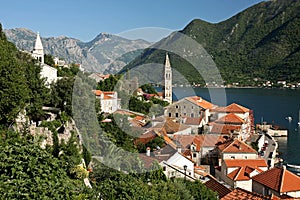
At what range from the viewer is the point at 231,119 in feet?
102

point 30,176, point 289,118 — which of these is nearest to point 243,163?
point 30,176

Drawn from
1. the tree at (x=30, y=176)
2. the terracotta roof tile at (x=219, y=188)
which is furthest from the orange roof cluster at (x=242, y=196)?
the tree at (x=30, y=176)

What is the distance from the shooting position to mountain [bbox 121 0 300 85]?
136625mm

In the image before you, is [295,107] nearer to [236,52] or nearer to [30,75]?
[30,75]

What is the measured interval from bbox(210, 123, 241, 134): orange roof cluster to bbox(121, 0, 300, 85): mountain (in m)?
101

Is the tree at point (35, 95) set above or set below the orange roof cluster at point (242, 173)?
above

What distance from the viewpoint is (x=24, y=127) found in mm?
12203

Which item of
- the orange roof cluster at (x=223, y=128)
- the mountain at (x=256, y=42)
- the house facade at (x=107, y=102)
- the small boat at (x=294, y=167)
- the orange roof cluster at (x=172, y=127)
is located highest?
the mountain at (x=256, y=42)

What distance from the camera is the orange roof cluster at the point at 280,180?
16.2 metres

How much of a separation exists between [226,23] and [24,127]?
186 m

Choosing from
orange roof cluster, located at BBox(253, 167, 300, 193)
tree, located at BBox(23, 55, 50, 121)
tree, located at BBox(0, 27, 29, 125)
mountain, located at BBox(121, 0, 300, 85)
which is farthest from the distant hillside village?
mountain, located at BBox(121, 0, 300, 85)

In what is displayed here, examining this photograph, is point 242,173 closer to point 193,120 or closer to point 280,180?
point 280,180

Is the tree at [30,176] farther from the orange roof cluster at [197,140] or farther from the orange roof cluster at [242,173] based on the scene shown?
the orange roof cluster at [197,140]

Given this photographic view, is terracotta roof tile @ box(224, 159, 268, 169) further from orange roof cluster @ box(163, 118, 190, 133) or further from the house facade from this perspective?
the house facade
